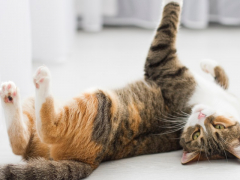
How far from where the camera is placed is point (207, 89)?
1.59 m

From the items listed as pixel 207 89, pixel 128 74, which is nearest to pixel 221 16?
pixel 128 74

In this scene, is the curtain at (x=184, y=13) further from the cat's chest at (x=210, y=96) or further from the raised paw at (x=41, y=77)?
the raised paw at (x=41, y=77)

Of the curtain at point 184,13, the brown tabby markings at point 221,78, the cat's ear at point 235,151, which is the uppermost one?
the curtain at point 184,13

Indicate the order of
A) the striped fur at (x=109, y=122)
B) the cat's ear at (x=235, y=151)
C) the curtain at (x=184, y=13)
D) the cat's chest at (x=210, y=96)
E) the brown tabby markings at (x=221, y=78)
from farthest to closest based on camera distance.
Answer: the curtain at (x=184, y=13)
the brown tabby markings at (x=221, y=78)
the cat's chest at (x=210, y=96)
the cat's ear at (x=235, y=151)
the striped fur at (x=109, y=122)

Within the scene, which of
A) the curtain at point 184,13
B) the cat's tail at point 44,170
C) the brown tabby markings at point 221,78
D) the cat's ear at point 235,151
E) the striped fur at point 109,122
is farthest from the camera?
the curtain at point 184,13

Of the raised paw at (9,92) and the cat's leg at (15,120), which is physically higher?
the raised paw at (9,92)

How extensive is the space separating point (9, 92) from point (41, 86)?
0.12 meters

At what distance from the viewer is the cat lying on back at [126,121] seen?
1.25 meters

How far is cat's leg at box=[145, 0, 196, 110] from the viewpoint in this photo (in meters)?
1.54

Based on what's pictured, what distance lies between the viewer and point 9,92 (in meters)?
1.29

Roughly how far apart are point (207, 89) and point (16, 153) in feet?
2.54

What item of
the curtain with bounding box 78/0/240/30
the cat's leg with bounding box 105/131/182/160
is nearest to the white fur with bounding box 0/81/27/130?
the cat's leg with bounding box 105/131/182/160

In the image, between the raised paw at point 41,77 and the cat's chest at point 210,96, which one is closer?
the raised paw at point 41,77

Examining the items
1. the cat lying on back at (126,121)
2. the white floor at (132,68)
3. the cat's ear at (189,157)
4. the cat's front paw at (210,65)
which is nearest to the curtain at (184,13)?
the white floor at (132,68)
